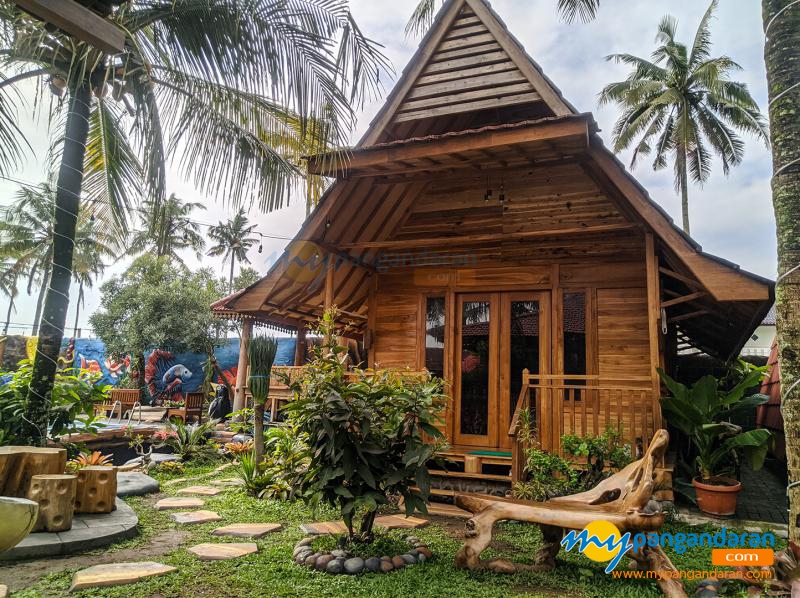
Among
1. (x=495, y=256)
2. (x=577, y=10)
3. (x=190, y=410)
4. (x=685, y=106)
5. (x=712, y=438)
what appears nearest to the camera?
(x=712, y=438)

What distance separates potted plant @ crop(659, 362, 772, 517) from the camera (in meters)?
5.88

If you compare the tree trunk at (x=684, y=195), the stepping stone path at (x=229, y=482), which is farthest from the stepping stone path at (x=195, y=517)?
the tree trunk at (x=684, y=195)

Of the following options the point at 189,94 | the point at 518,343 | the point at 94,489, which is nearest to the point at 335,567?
the point at 94,489

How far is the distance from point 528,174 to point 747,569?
5980mm

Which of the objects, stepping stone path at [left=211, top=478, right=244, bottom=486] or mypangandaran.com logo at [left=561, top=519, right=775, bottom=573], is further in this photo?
stepping stone path at [left=211, top=478, right=244, bottom=486]

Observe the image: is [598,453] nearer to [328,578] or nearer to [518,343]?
[518,343]

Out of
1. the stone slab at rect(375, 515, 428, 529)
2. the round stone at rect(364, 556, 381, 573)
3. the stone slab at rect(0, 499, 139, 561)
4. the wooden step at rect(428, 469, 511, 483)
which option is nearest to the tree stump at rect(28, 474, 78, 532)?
the stone slab at rect(0, 499, 139, 561)

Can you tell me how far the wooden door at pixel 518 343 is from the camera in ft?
26.1

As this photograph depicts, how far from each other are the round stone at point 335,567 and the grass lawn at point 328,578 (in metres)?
0.08

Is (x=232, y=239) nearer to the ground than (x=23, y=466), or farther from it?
farther from it

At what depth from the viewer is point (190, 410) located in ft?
46.0

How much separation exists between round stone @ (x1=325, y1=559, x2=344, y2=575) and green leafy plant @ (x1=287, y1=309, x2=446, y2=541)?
354 millimetres

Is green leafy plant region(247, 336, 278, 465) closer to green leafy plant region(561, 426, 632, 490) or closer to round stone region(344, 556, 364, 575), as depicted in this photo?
round stone region(344, 556, 364, 575)

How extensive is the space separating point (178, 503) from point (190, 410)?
8.00 m
